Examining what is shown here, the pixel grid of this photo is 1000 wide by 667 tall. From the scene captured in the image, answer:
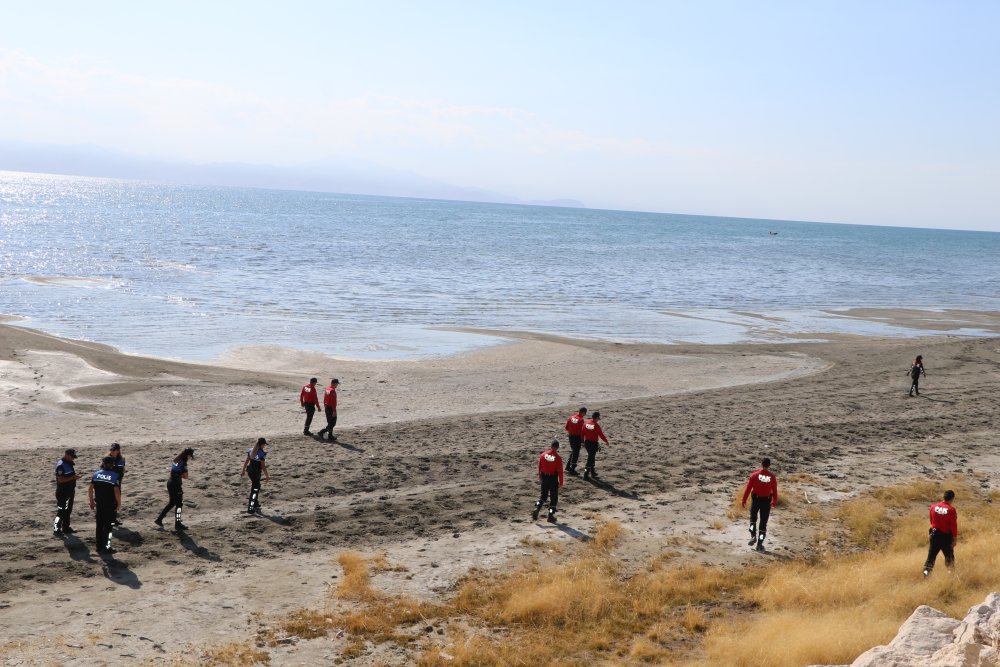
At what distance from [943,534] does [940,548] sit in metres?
0.22

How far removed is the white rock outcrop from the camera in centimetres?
722

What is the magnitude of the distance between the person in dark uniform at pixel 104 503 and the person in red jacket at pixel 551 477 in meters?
6.99

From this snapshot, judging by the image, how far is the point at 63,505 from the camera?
13609 millimetres

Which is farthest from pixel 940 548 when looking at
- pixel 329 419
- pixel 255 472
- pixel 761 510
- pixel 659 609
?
pixel 329 419

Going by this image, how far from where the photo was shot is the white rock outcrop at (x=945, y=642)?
7219mm

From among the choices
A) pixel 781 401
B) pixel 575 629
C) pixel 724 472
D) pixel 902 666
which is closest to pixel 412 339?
pixel 781 401

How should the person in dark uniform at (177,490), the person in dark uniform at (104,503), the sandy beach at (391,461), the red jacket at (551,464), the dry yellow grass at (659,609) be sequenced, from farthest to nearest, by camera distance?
the red jacket at (551,464), the person in dark uniform at (177,490), the person in dark uniform at (104,503), the sandy beach at (391,461), the dry yellow grass at (659,609)

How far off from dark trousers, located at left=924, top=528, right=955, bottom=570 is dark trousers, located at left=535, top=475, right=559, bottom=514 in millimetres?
5956

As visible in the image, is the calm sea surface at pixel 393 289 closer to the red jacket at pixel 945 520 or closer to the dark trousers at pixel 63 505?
the dark trousers at pixel 63 505

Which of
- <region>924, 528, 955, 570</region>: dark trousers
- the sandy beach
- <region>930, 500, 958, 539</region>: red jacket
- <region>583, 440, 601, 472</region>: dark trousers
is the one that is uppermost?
<region>930, 500, 958, 539</region>: red jacket

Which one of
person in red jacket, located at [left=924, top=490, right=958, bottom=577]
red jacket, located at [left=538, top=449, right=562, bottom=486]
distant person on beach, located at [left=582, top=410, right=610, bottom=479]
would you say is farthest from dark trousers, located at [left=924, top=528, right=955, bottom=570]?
distant person on beach, located at [left=582, top=410, right=610, bottom=479]

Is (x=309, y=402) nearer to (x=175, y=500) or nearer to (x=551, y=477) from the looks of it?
(x=175, y=500)

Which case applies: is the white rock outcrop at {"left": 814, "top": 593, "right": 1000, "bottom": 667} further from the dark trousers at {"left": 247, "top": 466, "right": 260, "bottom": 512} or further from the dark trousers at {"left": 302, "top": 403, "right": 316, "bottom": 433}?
the dark trousers at {"left": 302, "top": 403, "right": 316, "bottom": 433}

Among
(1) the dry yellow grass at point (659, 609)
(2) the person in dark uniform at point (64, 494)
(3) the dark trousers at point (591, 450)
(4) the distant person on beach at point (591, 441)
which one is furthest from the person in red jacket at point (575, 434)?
(2) the person in dark uniform at point (64, 494)
